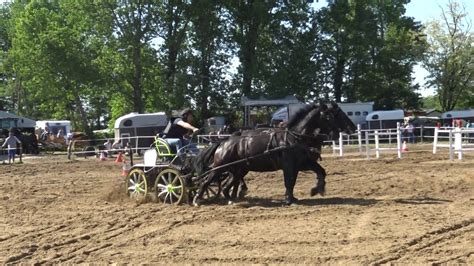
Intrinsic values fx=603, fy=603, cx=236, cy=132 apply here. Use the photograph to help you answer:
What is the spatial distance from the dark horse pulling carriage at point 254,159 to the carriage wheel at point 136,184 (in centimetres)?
4

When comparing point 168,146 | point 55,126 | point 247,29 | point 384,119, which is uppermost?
point 247,29

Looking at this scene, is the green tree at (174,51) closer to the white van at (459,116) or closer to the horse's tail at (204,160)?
the white van at (459,116)

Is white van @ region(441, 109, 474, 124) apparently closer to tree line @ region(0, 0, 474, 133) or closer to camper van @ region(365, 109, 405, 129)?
camper van @ region(365, 109, 405, 129)

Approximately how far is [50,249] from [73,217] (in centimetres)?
282

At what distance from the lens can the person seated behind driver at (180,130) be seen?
12422 millimetres

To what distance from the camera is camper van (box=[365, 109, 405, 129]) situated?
4594cm

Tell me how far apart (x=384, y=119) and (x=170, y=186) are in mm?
36277

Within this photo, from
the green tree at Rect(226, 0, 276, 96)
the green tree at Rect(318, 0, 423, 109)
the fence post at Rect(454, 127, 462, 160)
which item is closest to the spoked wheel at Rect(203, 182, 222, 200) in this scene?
the fence post at Rect(454, 127, 462, 160)

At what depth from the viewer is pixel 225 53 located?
173 ft

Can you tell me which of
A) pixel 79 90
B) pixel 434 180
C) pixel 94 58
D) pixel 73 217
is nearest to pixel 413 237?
pixel 73 217

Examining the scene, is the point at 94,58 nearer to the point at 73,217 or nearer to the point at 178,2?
the point at 178,2

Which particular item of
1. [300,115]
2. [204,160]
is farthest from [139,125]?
[300,115]

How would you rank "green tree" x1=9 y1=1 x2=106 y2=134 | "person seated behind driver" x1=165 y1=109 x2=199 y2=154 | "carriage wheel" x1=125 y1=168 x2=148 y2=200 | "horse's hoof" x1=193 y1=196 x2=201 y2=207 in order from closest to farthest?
1. "horse's hoof" x1=193 y1=196 x2=201 y2=207
2. "person seated behind driver" x1=165 y1=109 x2=199 y2=154
3. "carriage wheel" x1=125 y1=168 x2=148 y2=200
4. "green tree" x1=9 y1=1 x2=106 y2=134

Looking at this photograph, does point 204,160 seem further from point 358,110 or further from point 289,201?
point 358,110
